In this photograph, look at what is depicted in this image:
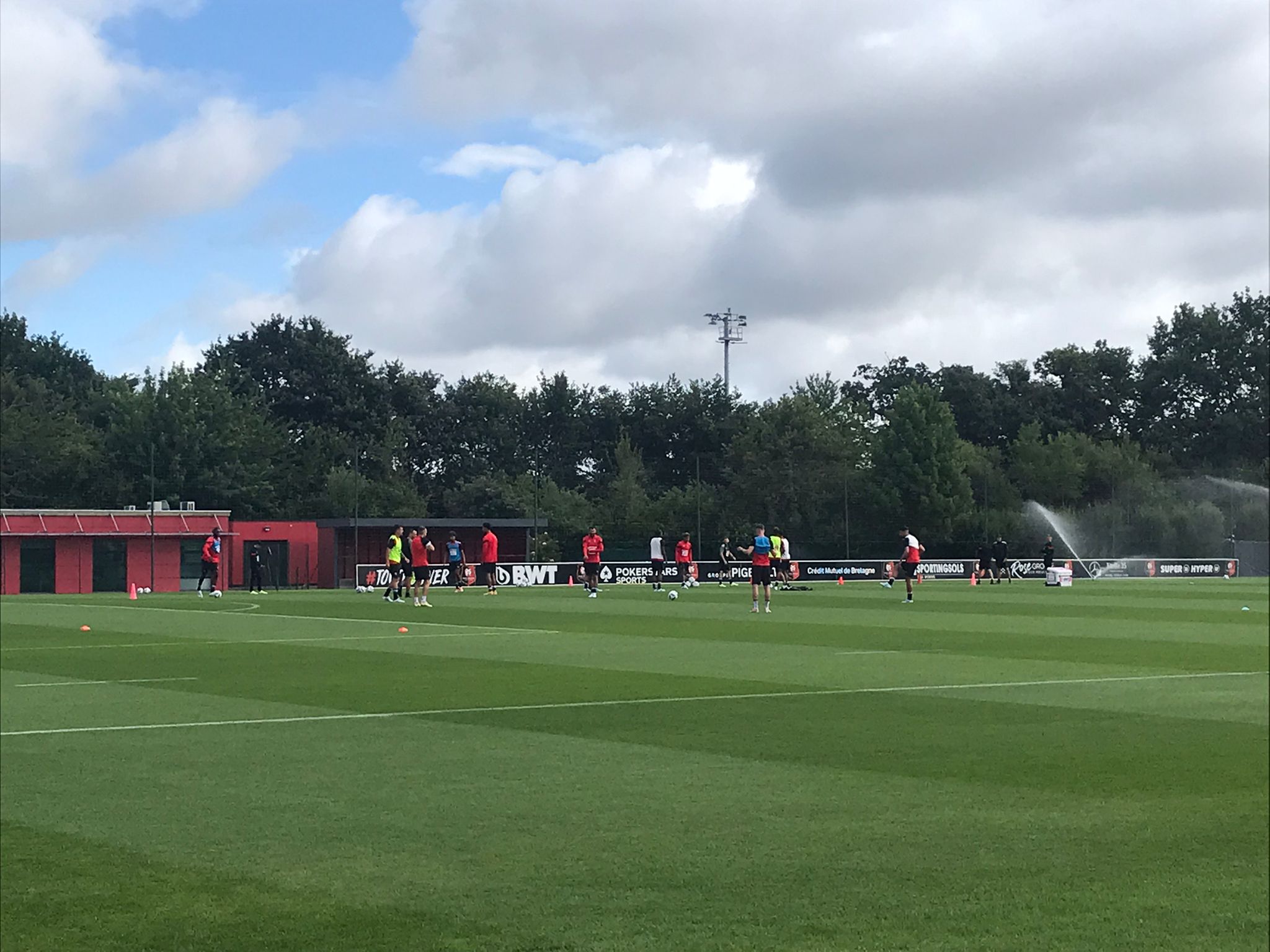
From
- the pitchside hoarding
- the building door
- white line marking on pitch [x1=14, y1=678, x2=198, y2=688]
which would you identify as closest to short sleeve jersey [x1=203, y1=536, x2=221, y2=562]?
the pitchside hoarding

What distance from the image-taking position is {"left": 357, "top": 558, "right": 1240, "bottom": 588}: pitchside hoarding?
6109cm

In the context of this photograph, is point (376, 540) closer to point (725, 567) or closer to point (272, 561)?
point (272, 561)

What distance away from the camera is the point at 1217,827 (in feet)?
28.6

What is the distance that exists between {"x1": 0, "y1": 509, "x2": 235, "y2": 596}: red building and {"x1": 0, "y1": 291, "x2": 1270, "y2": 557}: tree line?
41.3ft

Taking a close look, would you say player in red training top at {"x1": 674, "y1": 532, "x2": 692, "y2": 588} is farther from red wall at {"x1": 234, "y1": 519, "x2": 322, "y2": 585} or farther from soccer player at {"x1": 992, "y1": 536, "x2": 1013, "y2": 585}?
red wall at {"x1": 234, "y1": 519, "x2": 322, "y2": 585}

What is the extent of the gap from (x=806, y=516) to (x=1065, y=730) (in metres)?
71.7

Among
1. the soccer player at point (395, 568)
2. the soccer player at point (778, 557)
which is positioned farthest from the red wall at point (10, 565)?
the soccer player at point (778, 557)

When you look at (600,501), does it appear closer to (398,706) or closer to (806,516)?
(806,516)

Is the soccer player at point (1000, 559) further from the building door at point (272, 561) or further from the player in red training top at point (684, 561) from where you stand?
the building door at point (272, 561)

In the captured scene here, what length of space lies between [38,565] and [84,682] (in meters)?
47.7

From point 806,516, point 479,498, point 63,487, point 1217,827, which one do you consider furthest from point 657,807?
point 479,498

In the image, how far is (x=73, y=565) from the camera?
6394cm

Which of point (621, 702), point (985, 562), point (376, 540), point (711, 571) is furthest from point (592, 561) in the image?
point (621, 702)

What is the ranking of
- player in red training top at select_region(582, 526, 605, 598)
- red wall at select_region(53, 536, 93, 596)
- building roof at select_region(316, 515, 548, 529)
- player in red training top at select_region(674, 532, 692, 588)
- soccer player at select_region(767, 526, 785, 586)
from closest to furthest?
player in red training top at select_region(582, 526, 605, 598) → soccer player at select_region(767, 526, 785, 586) → player in red training top at select_region(674, 532, 692, 588) → red wall at select_region(53, 536, 93, 596) → building roof at select_region(316, 515, 548, 529)
